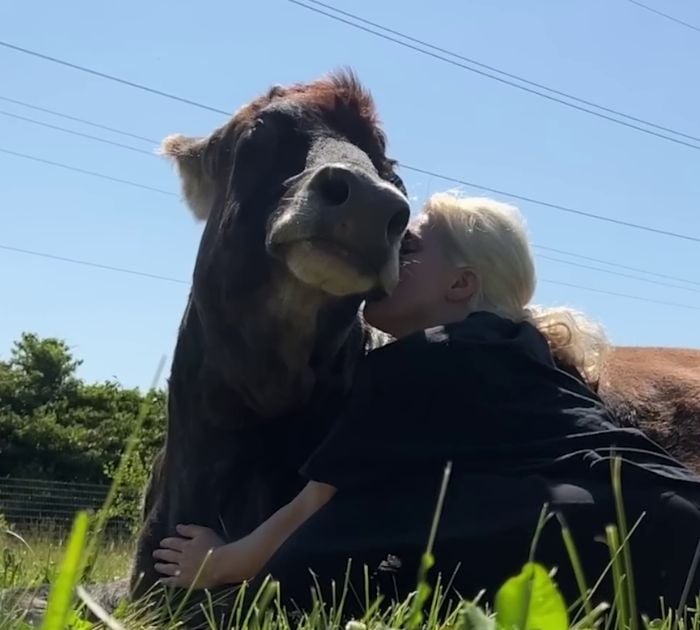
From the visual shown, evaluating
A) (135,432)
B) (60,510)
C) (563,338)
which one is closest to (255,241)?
(563,338)

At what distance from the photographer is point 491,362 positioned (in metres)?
2.80

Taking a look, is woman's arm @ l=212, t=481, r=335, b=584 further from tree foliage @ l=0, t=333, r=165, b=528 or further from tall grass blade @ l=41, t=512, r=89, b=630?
tree foliage @ l=0, t=333, r=165, b=528

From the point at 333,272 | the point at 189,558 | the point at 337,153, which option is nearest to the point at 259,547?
the point at 189,558

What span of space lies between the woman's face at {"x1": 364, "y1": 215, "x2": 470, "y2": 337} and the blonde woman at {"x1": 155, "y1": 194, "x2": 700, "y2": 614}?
384 mm

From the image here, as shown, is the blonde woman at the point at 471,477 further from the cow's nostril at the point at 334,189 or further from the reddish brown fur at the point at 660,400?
the reddish brown fur at the point at 660,400

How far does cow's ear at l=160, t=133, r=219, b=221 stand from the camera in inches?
181

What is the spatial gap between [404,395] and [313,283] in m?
0.55

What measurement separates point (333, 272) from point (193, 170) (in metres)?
1.74

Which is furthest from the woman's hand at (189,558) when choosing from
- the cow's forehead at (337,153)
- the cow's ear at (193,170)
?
the cow's ear at (193,170)

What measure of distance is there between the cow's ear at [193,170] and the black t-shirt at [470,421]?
6.46 feet

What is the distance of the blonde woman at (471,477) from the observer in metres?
2.44

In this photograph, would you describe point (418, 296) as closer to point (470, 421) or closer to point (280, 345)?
point (280, 345)

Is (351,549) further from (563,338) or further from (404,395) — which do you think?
(563,338)

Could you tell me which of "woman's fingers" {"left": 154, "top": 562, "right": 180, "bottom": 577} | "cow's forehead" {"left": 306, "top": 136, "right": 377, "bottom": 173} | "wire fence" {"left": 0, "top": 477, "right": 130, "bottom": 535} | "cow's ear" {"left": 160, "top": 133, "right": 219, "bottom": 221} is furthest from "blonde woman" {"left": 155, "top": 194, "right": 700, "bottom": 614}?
"wire fence" {"left": 0, "top": 477, "right": 130, "bottom": 535}
